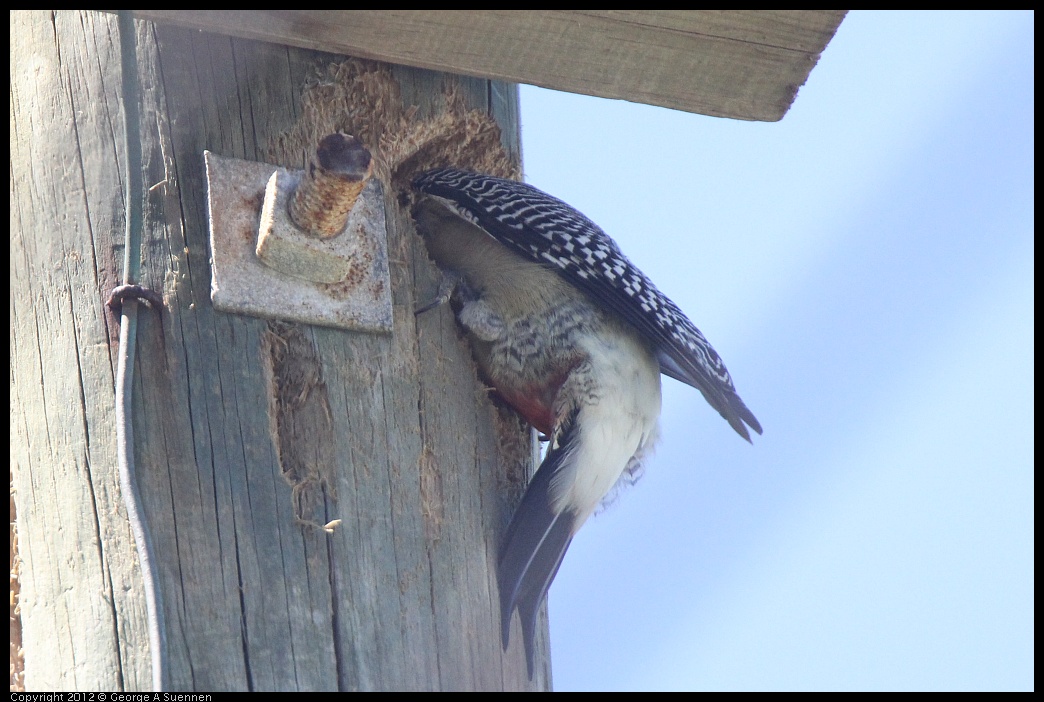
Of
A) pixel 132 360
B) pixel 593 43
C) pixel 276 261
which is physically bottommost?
pixel 132 360

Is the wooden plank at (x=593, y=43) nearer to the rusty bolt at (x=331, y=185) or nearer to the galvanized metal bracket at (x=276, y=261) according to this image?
the galvanized metal bracket at (x=276, y=261)

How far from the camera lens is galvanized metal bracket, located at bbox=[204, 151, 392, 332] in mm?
2709

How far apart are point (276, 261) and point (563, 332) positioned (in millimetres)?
1136

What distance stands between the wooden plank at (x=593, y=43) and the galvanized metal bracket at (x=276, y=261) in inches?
13.8

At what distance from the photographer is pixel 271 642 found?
95.4 inches

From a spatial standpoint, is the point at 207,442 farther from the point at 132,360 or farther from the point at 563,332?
the point at 563,332

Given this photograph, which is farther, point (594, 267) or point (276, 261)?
point (594, 267)

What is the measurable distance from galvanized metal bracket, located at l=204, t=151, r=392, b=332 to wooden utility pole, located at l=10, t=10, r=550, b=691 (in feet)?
0.12

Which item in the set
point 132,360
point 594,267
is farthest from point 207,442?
point 594,267

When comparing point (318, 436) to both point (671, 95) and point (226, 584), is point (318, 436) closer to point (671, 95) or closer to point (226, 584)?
point (226, 584)

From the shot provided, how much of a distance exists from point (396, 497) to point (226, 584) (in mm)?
446

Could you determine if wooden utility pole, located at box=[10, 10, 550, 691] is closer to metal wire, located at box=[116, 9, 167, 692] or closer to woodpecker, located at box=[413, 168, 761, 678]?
metal wire, located at box=[116, 9, 167, 692]

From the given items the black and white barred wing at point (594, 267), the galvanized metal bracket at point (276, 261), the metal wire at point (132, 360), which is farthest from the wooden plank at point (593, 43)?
the black and white barred wing at point (594, 267)

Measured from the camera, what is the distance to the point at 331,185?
8.37 feet
